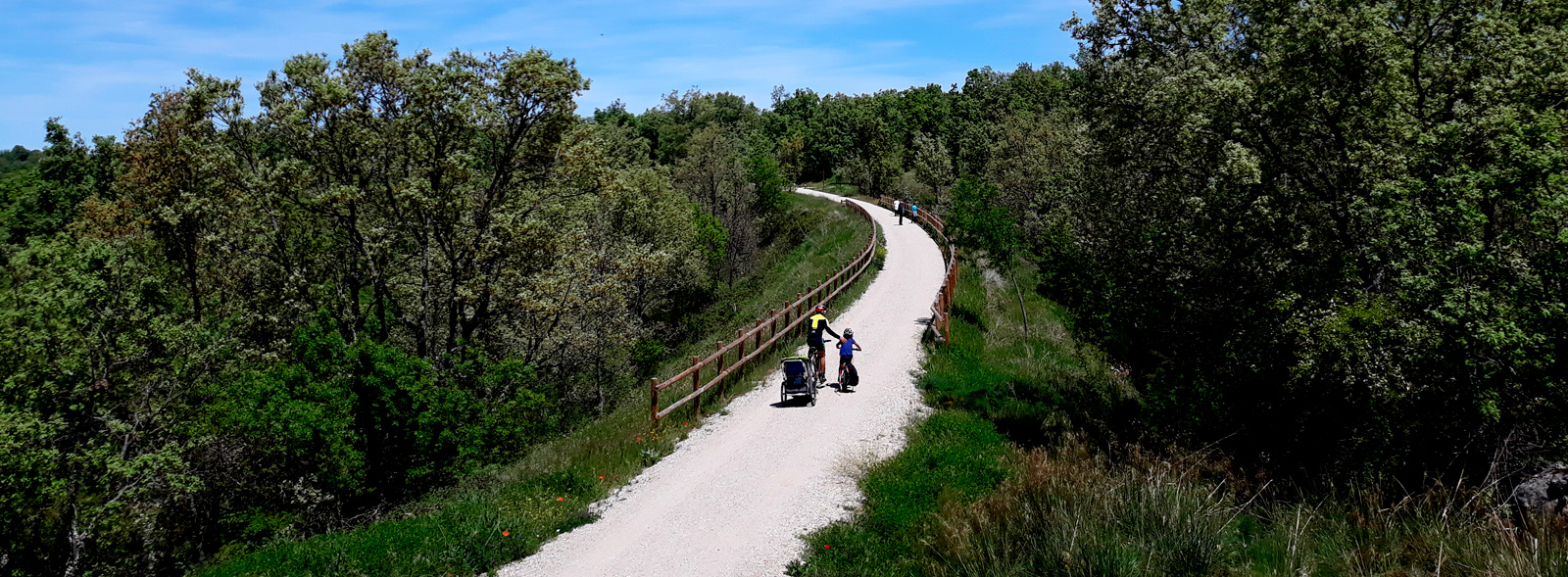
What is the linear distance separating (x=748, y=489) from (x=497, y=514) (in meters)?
3.26

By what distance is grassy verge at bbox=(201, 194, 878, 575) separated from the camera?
26.3 feet

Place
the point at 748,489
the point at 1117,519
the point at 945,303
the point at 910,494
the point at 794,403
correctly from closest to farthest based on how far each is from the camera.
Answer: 1. the point at 1117,519
2. the point at 910,494
3. the point at 748,489
4. the point at 794,403
5. the point at 945,303

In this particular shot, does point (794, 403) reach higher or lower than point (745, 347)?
lower

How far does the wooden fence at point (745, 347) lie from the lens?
1347 centimetres

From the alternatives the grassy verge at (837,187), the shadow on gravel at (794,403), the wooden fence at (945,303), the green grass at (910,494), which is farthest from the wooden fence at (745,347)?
the grassy verge at (837,187)

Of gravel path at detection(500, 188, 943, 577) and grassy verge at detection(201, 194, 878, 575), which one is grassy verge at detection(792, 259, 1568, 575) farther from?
grassy verge at detection(201, 194, 878, 575)

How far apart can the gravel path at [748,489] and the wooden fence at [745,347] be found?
659mm

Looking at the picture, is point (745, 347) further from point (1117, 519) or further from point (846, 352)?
point (1117, 519)

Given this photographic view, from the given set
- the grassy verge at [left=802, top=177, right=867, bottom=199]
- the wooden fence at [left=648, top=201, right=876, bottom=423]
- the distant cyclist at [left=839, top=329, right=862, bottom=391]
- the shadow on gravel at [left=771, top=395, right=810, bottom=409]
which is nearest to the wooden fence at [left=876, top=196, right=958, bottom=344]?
the wooden fence at [left=648, top=201, right=876, bottom=423]

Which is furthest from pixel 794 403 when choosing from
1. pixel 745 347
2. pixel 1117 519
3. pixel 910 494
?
pixel 1117 519

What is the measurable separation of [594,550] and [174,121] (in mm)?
18603

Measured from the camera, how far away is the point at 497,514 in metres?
9.09

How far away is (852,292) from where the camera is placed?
87.5ft

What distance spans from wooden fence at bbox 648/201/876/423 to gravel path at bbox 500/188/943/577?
0.66m
